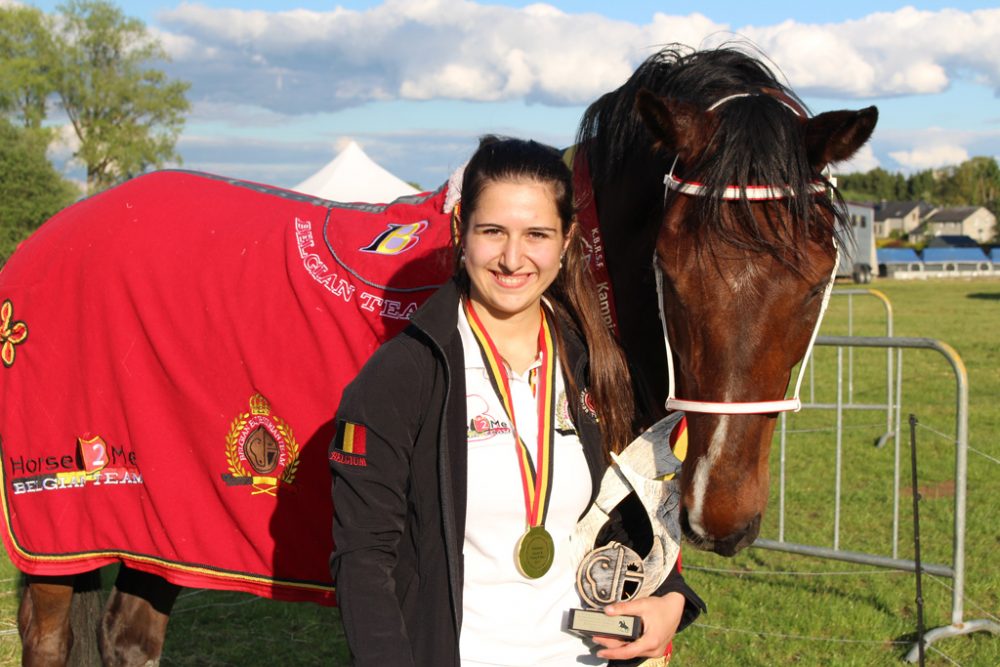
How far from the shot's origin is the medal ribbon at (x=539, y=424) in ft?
6.26

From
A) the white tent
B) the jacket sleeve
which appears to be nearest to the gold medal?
the jacket sleeve

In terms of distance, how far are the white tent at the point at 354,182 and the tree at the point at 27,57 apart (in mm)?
31250

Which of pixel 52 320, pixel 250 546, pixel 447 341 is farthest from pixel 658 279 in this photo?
pixel 52 320

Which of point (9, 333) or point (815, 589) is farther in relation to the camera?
point (815, 589)

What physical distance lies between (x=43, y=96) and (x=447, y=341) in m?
45.1

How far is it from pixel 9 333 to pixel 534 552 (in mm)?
2190

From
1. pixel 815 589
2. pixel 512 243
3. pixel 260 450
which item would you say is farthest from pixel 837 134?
pixel 815 589

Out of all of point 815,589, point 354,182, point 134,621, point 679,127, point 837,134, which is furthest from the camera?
point 354,182

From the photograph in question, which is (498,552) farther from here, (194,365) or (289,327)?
(194,365)

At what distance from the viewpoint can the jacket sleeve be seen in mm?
1721

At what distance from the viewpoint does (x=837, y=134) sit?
6.86ft

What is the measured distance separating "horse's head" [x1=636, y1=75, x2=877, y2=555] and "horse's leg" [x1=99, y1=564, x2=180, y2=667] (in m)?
2.42

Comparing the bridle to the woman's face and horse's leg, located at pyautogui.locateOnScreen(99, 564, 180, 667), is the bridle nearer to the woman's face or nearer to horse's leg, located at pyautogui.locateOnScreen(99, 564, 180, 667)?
the woman's face

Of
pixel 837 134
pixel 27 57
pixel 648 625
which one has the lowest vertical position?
pixel 648 625
